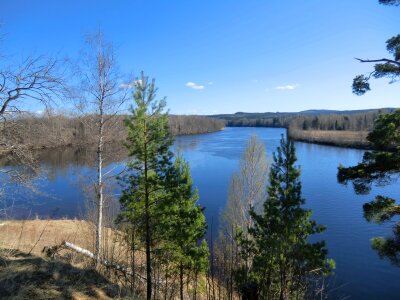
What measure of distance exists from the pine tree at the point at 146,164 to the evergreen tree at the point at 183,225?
1.43ft

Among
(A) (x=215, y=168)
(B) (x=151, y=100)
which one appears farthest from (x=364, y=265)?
(A) (x=215, y=168)

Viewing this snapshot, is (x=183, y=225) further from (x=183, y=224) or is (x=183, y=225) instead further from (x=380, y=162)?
(x=380, y=162)

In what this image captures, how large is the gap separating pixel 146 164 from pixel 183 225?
3022mm

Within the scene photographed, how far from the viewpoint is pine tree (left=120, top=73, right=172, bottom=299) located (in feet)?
31.2

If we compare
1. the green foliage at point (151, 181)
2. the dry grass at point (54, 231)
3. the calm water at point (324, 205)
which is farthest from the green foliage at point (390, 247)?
the dry grass at point (54, 231)

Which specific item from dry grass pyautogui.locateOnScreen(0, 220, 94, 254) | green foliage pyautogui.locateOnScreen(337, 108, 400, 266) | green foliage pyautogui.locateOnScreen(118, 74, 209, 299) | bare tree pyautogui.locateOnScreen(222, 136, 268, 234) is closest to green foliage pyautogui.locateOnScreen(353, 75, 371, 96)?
green foliage pyautogui.locateOnScreen(337, 108, 400, 266)

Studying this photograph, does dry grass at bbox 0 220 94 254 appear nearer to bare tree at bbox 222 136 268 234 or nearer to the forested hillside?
the forested hillside

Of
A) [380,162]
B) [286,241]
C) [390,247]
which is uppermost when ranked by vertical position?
[380,162]

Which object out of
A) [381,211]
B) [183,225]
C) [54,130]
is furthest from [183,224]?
[381,211]

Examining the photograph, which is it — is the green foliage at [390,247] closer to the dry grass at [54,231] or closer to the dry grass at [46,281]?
the dry grass at [46,281]

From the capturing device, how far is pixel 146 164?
31.7 feet

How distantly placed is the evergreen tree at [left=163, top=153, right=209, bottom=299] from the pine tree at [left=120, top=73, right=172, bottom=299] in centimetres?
44

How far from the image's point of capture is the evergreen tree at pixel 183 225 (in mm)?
10375

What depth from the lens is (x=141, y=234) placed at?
10.3 meters
